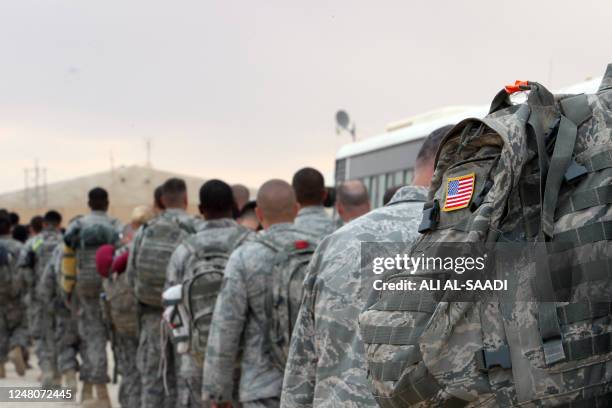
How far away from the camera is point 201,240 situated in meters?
6.44

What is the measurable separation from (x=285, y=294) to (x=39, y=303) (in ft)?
29.7

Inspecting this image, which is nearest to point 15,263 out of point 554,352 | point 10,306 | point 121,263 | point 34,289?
point 10,306

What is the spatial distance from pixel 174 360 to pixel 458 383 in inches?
200

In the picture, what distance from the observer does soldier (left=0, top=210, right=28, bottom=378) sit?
14.1m

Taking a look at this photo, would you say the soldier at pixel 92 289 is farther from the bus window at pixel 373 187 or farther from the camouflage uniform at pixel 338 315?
the camouflage uniform at pixel 338 315

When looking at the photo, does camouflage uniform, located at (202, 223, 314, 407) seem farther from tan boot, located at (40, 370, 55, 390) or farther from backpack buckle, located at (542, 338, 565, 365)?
tan boot, located at (40, 370, 55, 390)

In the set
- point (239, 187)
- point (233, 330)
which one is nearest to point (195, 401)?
point (233, 330)

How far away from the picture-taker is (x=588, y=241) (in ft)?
6.58

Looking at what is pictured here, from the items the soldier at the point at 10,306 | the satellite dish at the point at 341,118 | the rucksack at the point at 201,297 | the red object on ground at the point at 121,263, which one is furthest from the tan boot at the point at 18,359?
the rucksack at the point at 201,297

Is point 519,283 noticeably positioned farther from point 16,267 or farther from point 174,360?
point 16,267

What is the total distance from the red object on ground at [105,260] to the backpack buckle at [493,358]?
7.30 meters

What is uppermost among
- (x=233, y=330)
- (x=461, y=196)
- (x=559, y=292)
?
(x=461, y=196)

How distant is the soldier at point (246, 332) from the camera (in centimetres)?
502

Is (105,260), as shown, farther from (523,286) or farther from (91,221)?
(523,286)
